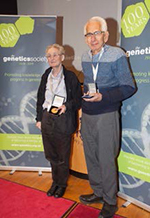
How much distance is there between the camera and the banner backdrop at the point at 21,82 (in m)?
2.58

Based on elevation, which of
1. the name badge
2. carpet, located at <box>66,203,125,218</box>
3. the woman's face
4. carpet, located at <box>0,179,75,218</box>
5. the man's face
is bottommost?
carpet, located at <box>0,179,75,218</box>

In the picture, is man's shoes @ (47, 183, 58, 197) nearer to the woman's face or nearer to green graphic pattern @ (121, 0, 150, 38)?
the woman's face

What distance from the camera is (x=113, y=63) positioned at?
173cm

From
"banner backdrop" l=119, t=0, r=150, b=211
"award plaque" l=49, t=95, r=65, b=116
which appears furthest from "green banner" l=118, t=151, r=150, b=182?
"award plaque" l=49, t=95, r=65, b=116

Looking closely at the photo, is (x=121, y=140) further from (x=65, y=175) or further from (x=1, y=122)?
(x=1, y=122)

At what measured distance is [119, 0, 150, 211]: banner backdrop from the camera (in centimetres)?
192

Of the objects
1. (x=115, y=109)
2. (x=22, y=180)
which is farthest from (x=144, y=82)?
(x=22, y=180)

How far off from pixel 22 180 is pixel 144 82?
1.86 metres

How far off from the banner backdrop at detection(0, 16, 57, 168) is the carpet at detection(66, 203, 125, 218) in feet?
2.95

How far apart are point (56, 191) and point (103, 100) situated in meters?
1.23

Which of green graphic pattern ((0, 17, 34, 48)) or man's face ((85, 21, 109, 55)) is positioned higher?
green graphic pattern ((0, 17, 34, 48))

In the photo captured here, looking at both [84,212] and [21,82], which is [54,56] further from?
[84,212]

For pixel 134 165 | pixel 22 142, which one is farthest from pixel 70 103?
pixel 22 142

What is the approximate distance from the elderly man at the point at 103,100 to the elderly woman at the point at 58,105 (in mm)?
239
